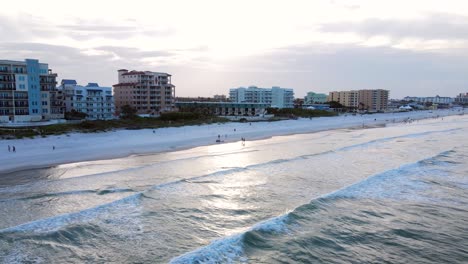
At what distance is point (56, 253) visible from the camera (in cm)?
1123

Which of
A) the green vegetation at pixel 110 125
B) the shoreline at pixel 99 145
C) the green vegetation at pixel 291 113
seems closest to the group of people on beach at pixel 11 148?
the shoreline at pixel 99 145

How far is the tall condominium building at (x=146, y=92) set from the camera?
73.7m

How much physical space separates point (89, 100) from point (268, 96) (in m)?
69.1

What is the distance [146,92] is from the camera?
243ft

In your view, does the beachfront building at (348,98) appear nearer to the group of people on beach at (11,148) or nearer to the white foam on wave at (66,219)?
the group of people on beach at (11,148)

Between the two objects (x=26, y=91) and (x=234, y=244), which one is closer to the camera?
(x=234, y=244)

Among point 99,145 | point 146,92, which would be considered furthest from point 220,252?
point 146,92

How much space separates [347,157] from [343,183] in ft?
31.7

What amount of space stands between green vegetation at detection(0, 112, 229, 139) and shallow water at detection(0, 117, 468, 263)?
51.2 ft

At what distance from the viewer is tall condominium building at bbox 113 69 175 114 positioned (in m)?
73.7

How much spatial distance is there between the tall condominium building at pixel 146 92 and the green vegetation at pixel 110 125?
13122 mm

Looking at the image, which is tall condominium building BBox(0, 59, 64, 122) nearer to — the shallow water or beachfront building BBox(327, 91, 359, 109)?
the shallow water

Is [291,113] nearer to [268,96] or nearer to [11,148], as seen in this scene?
[268,96]

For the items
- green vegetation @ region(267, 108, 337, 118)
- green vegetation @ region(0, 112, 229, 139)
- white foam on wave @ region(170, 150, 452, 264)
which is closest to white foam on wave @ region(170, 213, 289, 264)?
white foam on wave @ region(170, 150, 452, 264)
